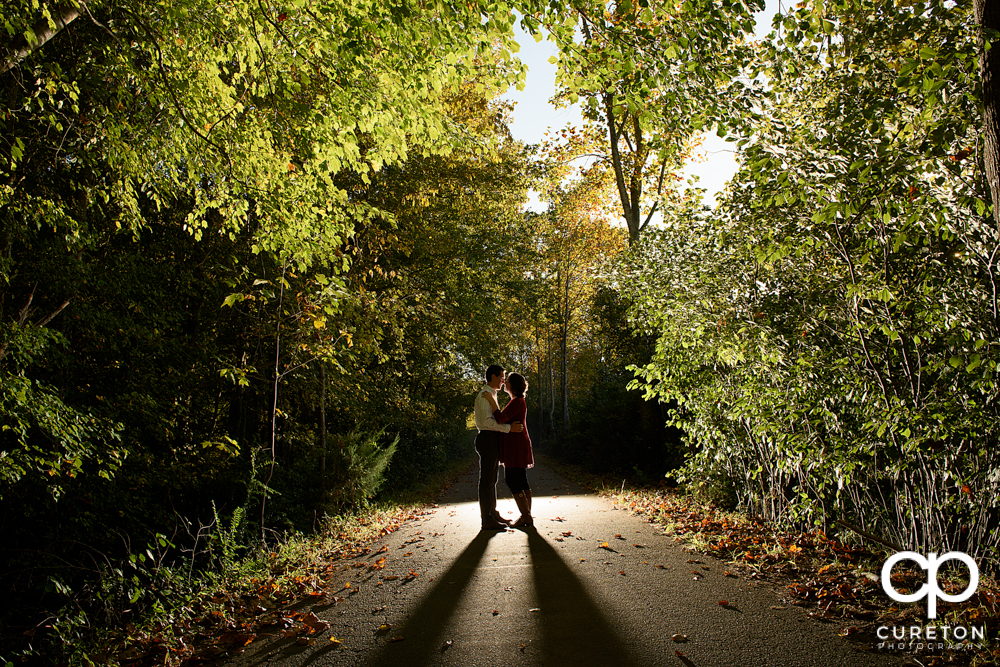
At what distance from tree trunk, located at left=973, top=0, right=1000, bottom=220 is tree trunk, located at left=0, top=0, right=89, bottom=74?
20.2 feet

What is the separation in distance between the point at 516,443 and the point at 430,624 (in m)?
3.65

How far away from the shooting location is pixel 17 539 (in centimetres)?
782

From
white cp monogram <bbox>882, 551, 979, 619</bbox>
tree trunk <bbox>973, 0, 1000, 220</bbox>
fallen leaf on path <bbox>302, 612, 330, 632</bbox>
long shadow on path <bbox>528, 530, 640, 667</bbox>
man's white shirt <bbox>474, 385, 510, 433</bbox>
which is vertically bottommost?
fallen leaf on path <bbox>302, 612, 330, 632</bbox>

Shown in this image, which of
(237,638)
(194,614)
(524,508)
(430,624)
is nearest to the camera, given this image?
(237,638)

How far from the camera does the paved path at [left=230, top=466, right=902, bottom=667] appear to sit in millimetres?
3859

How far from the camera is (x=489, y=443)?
8055 millimetres

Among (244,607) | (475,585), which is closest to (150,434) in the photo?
(244,607)

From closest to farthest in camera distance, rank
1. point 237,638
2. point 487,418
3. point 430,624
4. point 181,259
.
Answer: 1. point 237,638
2. point 430,624
3. point 487,418
4. point 181,259

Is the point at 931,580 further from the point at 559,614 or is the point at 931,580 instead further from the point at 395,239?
the point at 395,239

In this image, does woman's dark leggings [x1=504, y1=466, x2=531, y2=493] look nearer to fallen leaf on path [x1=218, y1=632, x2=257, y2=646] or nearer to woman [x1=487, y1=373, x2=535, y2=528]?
woman [x1=487, y1=373, x2=535, y2=528]

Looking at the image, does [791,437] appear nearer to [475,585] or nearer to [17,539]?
[475,585]

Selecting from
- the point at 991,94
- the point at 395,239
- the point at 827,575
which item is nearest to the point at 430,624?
the point at 827,575

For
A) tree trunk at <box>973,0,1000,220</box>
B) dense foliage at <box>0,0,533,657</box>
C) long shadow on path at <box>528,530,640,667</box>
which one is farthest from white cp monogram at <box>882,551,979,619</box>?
dense foliage at <box>0,0,533,657</box>

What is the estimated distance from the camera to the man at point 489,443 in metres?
7.97
